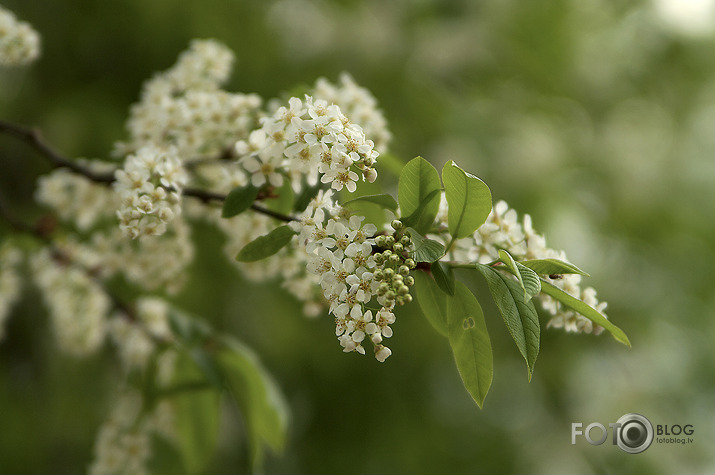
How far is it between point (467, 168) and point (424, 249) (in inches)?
72.6

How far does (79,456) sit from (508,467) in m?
1.76

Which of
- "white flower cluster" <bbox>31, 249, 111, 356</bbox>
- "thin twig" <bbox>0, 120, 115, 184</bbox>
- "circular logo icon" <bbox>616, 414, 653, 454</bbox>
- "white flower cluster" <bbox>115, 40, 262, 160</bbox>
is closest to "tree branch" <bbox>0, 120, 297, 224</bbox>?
"thin twig" <bbox>0, 120, 115, 184</bbox>

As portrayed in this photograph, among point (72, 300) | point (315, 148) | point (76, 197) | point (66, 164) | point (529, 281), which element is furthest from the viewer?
point (72, 300)

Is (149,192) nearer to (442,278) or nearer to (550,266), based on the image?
(442,278)

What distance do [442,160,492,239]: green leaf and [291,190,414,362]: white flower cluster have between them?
99 millimetres

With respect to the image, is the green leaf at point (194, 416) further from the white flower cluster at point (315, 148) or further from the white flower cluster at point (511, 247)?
the white flower cluster at point (511, 247)

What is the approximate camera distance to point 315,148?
0.76m

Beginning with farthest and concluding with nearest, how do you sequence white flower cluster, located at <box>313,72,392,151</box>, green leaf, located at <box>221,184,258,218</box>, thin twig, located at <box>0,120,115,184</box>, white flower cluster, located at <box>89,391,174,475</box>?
white flower cluster, located at <box>89,391,174,475</box>
white flower cluster, located at <box>313,72,392,151</box>
thin twig, located at <box>0,120,115,184</box>
green leaf, located at <box>221,184,258,218</box>

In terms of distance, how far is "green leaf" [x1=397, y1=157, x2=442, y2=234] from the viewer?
0.73 m

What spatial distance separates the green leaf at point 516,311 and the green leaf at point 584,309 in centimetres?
4

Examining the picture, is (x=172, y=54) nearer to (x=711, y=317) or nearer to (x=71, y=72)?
(x=71, y=72)

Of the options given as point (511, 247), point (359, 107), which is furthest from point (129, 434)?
point (511, 247)

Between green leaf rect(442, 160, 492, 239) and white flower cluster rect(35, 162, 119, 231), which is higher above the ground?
white flower cluster rect(35, 162, 119, 231)

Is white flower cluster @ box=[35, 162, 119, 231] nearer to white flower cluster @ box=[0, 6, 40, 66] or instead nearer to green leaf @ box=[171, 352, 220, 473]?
white flower cluster @ box=[0, 6, 40, 66]
